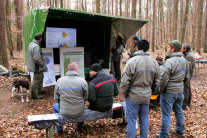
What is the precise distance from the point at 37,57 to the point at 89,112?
2635mm

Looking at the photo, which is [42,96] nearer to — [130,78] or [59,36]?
[59,36]

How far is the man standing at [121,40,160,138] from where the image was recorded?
3.05 m

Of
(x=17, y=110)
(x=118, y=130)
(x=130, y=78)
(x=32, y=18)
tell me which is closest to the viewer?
(x=130, y=78)

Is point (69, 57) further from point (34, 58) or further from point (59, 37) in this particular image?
point (34, 58)

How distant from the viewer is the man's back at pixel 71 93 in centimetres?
332

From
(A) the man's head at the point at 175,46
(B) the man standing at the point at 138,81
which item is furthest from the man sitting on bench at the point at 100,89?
(A) the man's head at the point at 175,46

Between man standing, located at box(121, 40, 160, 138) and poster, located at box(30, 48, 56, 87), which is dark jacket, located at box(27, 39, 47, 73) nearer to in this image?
poster, located at box(30, 48, 56, 87)

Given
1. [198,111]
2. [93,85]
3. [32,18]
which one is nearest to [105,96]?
[93,85]

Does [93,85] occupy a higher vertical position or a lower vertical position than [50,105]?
higher

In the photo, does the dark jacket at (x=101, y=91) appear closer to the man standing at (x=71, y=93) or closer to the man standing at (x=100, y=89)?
the man standing at (x=100, y=89)

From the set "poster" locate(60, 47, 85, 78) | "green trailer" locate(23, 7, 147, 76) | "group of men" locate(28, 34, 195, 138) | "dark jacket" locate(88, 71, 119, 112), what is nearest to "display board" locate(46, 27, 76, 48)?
"green trailer" locate(23, 7, 147, 76)

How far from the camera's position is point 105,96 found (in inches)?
142

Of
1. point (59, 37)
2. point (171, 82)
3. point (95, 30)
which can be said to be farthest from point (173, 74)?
point (95, 30)

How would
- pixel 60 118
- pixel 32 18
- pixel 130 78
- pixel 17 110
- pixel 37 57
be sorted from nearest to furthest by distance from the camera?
pixel 130 78, pixel 60 118, pixel 17 110, pixel 37 57, pixel 32 18
